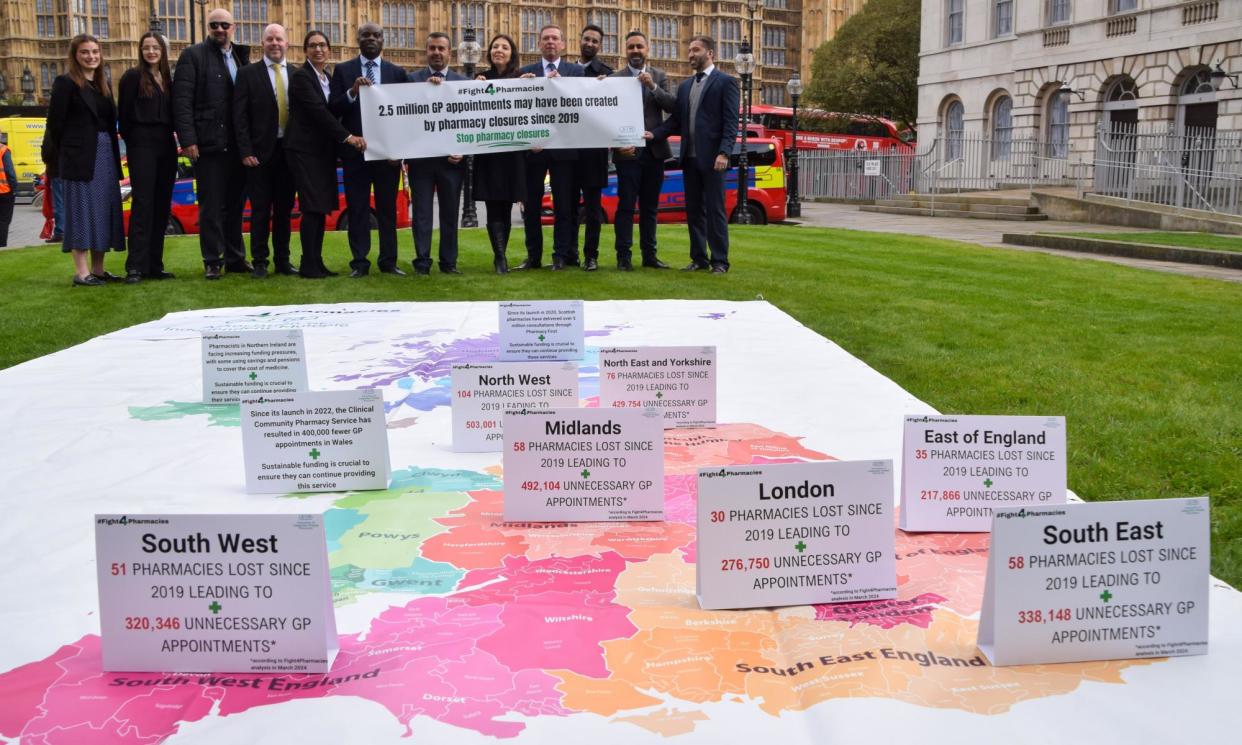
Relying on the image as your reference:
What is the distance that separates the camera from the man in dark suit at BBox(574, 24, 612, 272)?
28.4 feet

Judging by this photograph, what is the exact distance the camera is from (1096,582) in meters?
1.92

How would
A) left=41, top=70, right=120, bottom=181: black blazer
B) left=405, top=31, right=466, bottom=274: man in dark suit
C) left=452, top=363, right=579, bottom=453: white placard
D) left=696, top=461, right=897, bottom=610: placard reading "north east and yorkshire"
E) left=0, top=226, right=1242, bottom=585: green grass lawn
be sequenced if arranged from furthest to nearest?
1. left=405, top=31, right=466, bottom=274: man in dark suit
2. left=41, top=70, right=120, bottom=181: black blazer
3. left=0, top=226, right=1242, bottom=585: green grass lawn
4. left=452, top=363, right=579, bottom=453: white placard
5. left=696, top=461, right=897, bottom=610: placard reading "north east and yorkshire"

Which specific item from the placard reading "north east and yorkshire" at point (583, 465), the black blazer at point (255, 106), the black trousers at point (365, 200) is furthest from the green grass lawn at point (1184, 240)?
the placard reading "north east and yorkshire" at point (583, 465)

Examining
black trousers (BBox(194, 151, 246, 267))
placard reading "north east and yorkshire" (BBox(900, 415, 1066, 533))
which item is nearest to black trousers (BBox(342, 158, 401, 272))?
black trousers (BBox(194, 151, 246, 267))

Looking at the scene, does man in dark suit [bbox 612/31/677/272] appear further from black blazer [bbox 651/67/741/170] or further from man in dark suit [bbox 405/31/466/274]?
man in dark suit [bbox 405/31/466/274]

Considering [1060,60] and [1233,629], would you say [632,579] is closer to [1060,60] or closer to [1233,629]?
[1233,629]

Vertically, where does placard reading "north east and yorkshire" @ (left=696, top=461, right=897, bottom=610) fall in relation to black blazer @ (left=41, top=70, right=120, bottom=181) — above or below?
below

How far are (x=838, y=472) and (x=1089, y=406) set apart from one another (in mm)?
2257

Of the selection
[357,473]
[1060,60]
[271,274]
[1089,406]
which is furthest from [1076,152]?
[357,473]

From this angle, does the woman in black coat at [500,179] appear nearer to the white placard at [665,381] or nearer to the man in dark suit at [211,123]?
the man in dark suit at [211,123]

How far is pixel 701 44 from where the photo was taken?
27.9ft

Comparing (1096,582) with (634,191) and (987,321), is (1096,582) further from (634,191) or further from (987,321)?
(634,191)

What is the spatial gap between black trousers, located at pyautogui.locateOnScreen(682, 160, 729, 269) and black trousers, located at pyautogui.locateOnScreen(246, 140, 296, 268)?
2926 millimetres

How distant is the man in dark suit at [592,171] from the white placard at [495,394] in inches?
212
